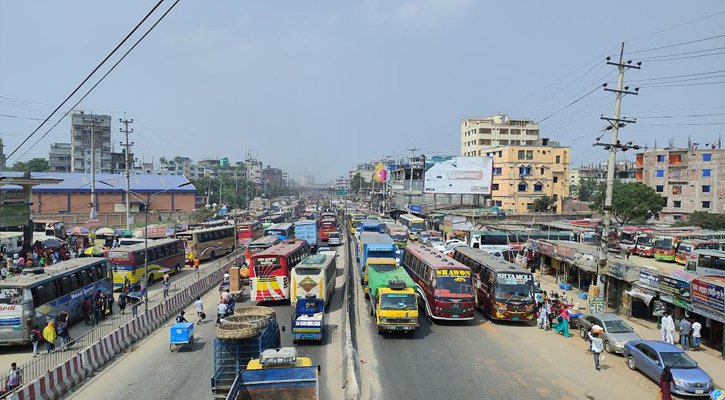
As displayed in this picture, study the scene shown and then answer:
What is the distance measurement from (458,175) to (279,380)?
199 feet

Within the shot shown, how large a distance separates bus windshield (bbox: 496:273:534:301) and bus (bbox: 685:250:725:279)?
9490 mm

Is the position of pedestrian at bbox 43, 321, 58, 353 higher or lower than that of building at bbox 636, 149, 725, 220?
lower

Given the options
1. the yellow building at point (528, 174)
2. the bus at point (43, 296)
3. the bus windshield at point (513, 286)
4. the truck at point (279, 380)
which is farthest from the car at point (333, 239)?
the truck at point (279, 380)

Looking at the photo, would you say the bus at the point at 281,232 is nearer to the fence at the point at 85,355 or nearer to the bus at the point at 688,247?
the fence at the point at 85,355

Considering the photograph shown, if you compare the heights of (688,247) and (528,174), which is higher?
(528,174)

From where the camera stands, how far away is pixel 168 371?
617 inches

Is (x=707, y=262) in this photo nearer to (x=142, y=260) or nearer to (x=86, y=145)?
(x=142, y=260)

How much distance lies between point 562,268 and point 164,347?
26.2 metres

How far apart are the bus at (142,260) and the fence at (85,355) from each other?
11.9 feet

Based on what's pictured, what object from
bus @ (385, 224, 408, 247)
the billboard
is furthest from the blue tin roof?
bus @ (385, 224, 408, 247)

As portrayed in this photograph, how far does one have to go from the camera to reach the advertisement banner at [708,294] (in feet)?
55.8

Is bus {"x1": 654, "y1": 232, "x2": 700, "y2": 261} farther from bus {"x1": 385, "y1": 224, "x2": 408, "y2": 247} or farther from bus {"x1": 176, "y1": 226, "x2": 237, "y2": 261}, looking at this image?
bus {"x1": 176, "y1": 226, "x2": 237, "y2": 261}

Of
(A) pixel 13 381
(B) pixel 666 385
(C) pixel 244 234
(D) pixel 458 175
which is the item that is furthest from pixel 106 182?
(B) pixel 666 385

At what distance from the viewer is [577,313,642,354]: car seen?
17.9m
